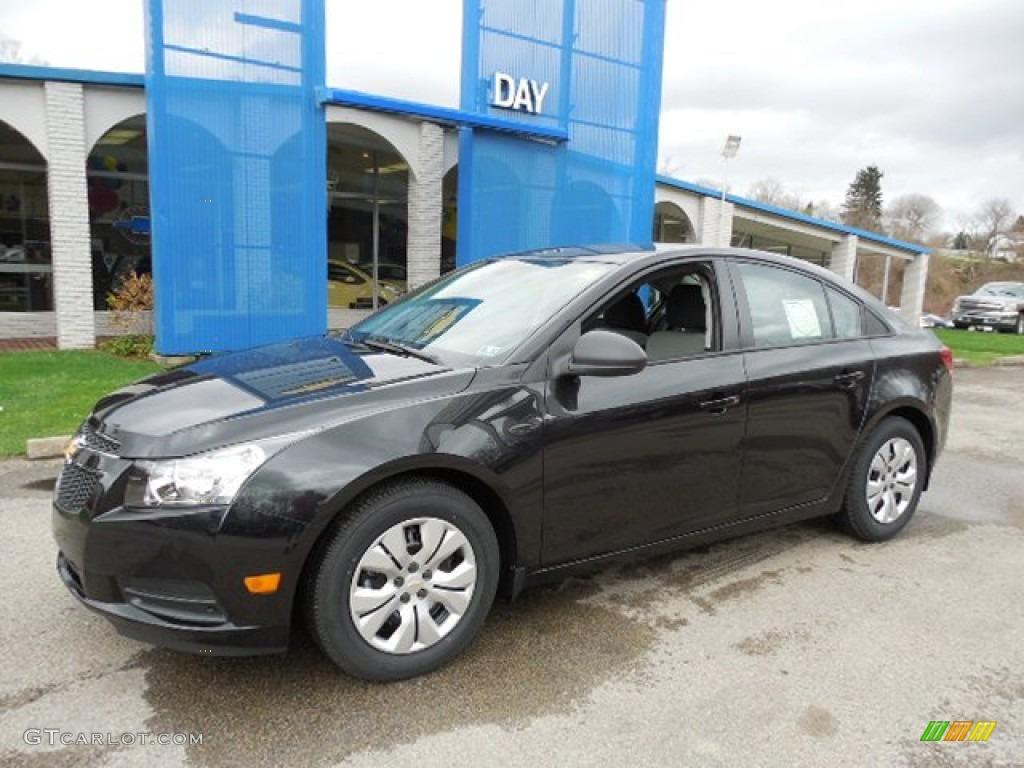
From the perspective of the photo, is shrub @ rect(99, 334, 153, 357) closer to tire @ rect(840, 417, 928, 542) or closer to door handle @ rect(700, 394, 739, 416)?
door handle @ rect(700, 394, 739, 416)

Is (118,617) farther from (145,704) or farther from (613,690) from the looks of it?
(613,690)

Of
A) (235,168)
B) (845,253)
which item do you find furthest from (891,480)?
(845,253)

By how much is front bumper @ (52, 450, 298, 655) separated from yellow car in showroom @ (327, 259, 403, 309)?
511 inches

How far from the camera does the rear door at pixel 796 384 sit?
382 centimetres

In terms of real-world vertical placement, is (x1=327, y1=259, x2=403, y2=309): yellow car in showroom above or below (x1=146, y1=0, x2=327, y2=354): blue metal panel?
below

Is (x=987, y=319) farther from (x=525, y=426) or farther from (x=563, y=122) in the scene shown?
(x=525, y=426)

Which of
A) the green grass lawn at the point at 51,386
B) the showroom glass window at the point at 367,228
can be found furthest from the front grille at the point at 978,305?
the green grass lawn at the point at 51,386

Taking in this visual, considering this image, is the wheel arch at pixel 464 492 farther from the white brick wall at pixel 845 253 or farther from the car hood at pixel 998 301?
the car hood at pixel 998 301

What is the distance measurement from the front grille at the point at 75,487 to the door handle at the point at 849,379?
134 inches

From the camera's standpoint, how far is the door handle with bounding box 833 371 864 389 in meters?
4.12

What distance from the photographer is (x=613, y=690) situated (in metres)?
2.90

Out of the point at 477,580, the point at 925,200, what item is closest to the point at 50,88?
the point at 477,580

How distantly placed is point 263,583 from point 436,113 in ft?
30.7

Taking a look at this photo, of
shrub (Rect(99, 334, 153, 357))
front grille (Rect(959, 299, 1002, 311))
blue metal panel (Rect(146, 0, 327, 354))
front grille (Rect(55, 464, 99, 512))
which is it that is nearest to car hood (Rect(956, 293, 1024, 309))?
front grille (Rect(959, 299, 1002, 311))
